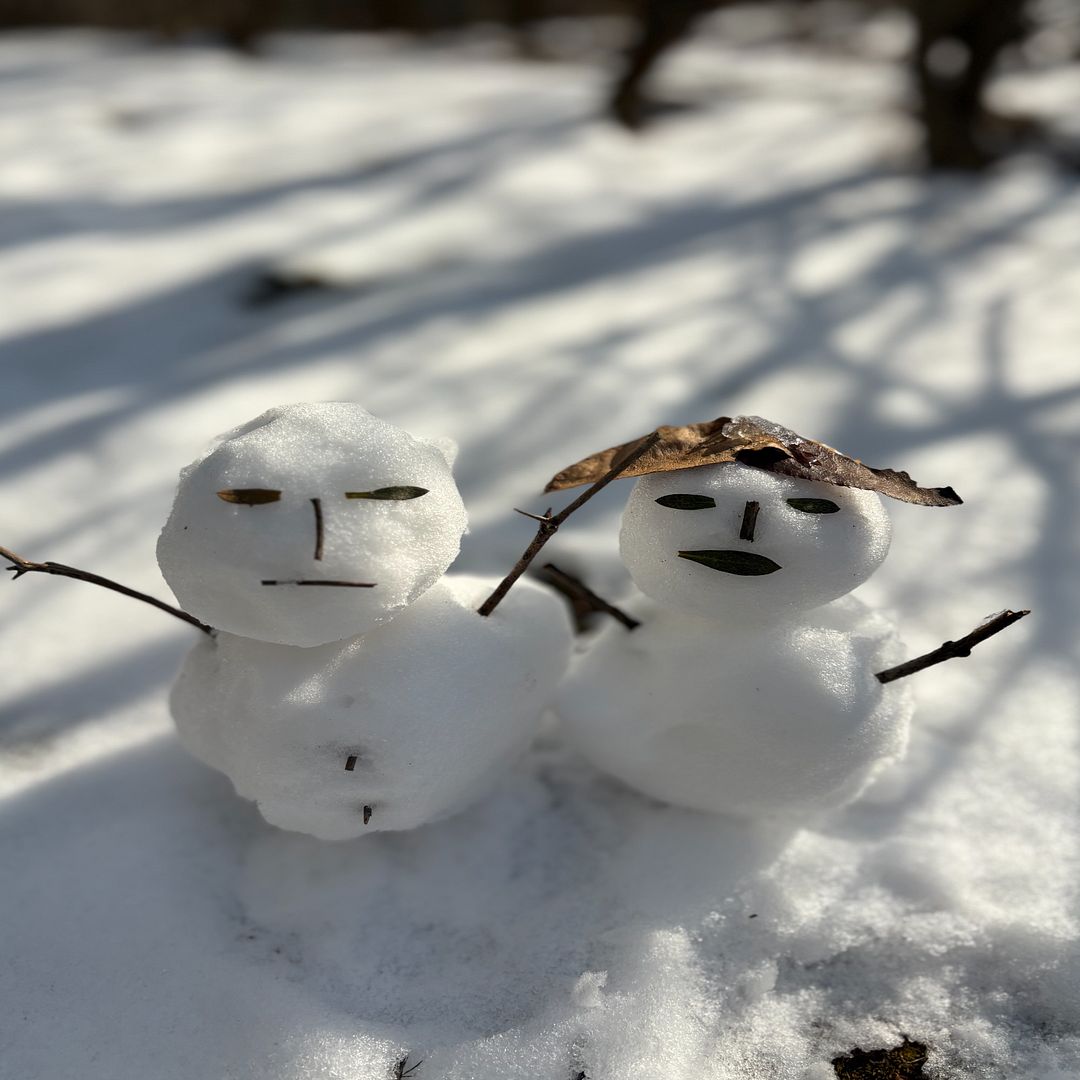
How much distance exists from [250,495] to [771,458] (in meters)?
0.49

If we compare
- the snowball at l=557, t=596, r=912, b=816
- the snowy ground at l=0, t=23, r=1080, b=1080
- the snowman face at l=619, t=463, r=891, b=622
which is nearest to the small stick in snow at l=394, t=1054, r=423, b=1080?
the snowy ground at l=0, t=23, r=1080, b=1080

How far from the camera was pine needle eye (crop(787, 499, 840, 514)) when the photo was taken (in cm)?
95

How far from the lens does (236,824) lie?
1133 millimetres

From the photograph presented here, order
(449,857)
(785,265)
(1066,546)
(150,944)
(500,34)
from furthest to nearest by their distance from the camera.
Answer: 1. (500,34)
2. (785,265)
3. (1066,546)
4. (449,857)
5. (150,944)

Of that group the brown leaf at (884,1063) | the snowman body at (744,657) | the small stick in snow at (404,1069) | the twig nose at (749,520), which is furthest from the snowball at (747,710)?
the small stick in snow at (404,1069)

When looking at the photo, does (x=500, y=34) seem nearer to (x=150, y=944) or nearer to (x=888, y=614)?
(x=888, y=614)

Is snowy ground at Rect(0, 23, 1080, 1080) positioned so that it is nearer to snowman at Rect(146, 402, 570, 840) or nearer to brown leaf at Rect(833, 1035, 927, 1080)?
brown leaf at Rect(833, 1035, 927, 1080)

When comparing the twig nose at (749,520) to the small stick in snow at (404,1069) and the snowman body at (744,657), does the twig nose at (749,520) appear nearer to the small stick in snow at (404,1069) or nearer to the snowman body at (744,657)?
the snowman body at (744,657)

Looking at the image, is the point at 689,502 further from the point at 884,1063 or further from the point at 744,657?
the point at 884,1063

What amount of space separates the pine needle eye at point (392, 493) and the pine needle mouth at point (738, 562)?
0.27 meters

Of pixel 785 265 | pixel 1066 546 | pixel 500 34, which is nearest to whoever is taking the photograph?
pixel 1066 546

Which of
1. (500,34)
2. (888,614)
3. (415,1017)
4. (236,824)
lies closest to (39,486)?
(236,824)

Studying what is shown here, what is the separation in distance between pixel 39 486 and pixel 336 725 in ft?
2.99

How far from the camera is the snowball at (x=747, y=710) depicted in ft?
3.35
